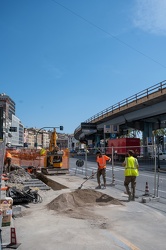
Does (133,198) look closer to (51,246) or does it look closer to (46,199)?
(46,199)

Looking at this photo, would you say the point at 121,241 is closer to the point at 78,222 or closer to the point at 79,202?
the point at 78,222

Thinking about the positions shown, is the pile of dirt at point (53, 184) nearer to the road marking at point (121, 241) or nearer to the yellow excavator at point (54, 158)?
the yellow excavator at point (54, 158)

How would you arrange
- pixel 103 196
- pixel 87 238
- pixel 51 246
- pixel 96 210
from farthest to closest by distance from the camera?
pixel 103 196, pixel 96 210, pixel 87 238, pixel 51 246

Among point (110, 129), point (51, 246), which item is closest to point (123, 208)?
point (51, 246)

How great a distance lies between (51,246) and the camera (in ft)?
18.3

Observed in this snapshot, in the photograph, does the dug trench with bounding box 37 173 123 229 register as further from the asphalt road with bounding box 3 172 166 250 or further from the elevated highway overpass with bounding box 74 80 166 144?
the elevated highway overpass with bounding box 74 80 166 144

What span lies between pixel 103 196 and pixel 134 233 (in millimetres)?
4202

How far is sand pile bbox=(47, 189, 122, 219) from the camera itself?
836cm

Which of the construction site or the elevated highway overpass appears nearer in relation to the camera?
the construction site

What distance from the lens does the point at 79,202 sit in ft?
31.5

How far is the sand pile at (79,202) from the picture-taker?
836 centimetres

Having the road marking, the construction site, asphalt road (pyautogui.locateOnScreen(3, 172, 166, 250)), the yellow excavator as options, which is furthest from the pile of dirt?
the road marking

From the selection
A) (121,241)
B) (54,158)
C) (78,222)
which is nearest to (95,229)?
(78,222)

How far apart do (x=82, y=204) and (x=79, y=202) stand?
6.6 inches
